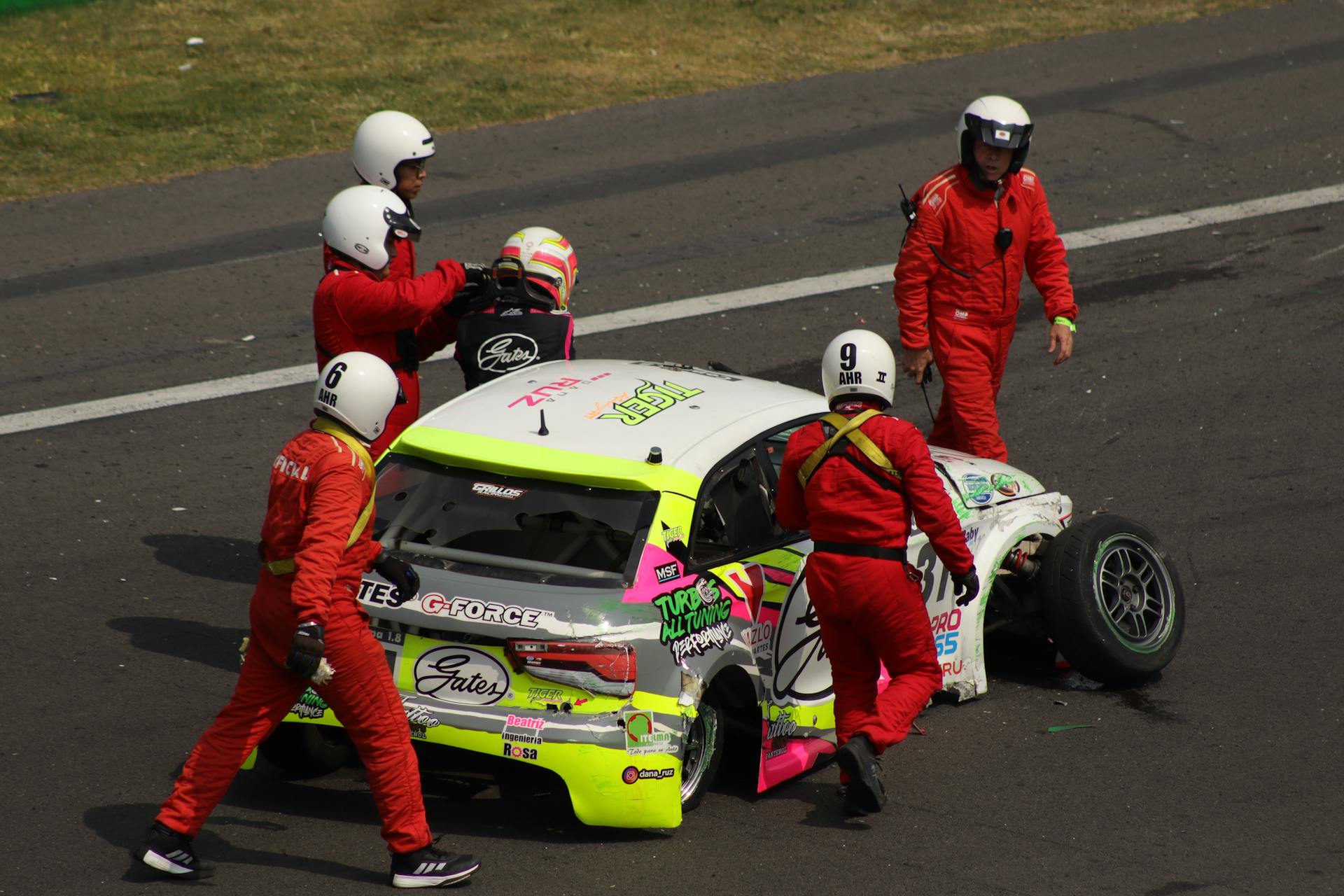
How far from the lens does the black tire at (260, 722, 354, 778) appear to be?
22.0 ft

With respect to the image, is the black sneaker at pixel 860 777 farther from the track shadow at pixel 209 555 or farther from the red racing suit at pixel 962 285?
the track shadow at pixel 209 555

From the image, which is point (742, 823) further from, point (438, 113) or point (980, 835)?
point (438, 113)

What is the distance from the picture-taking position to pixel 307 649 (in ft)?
18.4

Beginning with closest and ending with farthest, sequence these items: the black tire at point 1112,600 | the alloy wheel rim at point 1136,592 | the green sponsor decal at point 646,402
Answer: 1. the green sponsor decal at point 646,402
2. the black tire at point 1112,600
3. the alloy wheel rim at point 1136,592

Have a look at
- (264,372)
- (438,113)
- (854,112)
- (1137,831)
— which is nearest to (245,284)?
(264,372)

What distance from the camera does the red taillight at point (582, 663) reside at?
19.9ft

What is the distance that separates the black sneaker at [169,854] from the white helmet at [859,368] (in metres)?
2.95

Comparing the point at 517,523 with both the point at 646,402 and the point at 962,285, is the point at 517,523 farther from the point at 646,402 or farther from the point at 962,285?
the point at 962,285

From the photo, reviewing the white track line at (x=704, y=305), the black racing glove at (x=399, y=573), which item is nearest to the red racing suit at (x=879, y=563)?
the black racing glove at (x=399, y=573)

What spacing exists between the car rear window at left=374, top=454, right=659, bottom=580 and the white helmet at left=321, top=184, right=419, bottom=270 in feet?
4.60

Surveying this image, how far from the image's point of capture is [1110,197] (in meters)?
14.0

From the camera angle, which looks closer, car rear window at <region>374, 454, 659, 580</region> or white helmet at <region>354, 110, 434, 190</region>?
car rear window at <region>374, 454, 659, 580</region>

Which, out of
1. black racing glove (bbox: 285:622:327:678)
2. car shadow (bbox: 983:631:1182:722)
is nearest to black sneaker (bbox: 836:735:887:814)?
car shadow (bbox: 983:631:1182:722)

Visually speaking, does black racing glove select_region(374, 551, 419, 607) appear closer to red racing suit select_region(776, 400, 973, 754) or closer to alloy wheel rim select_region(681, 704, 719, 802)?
alloy wheel rim select_region(681, 704, 719, 802)
